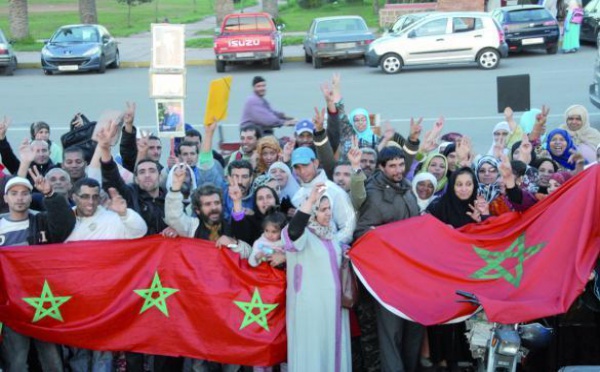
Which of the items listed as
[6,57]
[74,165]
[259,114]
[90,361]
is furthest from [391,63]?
[90,361]

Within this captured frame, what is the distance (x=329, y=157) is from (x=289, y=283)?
2.25 metres

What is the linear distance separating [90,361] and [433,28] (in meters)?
20.2

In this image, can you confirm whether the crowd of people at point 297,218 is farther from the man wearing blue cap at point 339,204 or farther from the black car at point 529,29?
the black car at point 529,29

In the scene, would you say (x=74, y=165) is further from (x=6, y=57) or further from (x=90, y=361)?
(x=6, y=57)

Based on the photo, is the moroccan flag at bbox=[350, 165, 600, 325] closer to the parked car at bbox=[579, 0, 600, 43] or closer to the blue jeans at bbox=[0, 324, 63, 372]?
the blue jeans at bbox=[0, 324, 63, 372]

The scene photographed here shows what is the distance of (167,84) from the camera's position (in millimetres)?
8164

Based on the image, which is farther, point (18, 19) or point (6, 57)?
point (18, 19)

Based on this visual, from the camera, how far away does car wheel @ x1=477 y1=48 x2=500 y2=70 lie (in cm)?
2553

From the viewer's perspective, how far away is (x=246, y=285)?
7.23m

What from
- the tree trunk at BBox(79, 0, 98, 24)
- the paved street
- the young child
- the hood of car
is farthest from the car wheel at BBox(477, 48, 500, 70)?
the young child

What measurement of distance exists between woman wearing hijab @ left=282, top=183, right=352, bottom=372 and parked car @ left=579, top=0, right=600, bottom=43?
81.2ft

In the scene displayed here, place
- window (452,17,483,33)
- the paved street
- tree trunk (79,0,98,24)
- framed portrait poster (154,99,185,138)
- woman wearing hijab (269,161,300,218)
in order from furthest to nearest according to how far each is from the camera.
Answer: tree trunk (79,0,98,24) → window (452,17,483,33) → the paved street → woman wearing hijab (269,161,300,218) → framed portrait poster (154,99,185,138)

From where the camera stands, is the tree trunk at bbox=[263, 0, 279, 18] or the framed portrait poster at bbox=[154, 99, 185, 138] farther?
the tree trunk at bbox=[263, 0, 279, 18]

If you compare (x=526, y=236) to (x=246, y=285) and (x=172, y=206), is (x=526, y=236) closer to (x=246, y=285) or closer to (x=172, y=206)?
(x=246, y=285)
